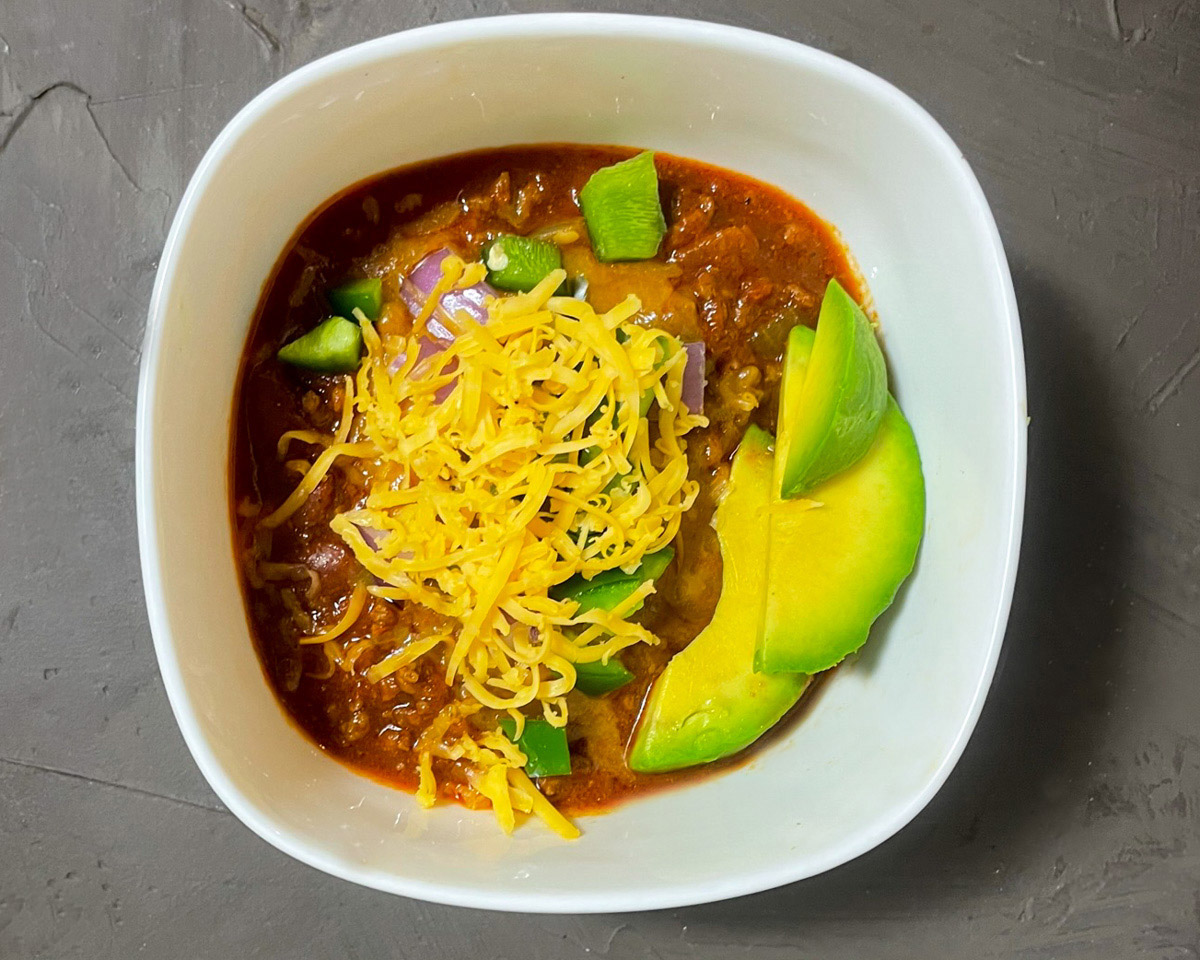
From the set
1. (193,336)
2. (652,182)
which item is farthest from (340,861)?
(652,182)

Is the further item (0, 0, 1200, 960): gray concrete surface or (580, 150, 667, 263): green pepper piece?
(0, 0, 1200, 960): gray concrete surface

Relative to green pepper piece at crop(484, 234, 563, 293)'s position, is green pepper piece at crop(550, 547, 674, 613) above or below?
below

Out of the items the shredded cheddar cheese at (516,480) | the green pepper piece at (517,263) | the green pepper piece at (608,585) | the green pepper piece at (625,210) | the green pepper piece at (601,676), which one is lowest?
the green pepper piece at (601,676)

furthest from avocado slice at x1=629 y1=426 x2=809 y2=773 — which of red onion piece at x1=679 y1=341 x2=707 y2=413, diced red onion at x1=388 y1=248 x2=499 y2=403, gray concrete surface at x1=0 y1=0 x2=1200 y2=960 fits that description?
diced red onion at x1=388 y1=248 x2=499 y2=403

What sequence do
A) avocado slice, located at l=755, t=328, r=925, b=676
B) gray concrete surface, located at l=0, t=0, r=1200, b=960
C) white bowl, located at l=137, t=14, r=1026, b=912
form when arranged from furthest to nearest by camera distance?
gray concrete surface, located at l=0, t=0, r=1200, b=960
avocado slice, located at l=755, t=328, r=925, b=676
white bowl, located at l=137, t=14, r=1026, b=912

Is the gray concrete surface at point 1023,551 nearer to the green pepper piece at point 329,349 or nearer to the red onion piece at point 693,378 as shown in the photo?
the green pepper piece at point 329,349

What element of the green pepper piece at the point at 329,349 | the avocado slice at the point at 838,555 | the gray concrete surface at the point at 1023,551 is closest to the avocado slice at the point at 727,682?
the avocado slice at the point at 838,555

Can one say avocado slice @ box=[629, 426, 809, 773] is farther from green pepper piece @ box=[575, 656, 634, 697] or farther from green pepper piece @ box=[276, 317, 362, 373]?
green pepper piece @ box=[276, 317, 362, 373]
